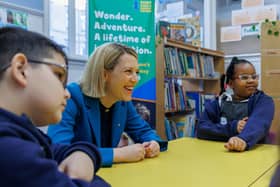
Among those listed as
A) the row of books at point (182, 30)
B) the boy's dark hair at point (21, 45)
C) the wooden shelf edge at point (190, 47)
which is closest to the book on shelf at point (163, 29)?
the row of books at point (182, 30)

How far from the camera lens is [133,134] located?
1.69 metres

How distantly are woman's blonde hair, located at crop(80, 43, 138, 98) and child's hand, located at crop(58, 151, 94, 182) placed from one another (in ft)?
1.88

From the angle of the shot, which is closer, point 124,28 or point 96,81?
point 96,81

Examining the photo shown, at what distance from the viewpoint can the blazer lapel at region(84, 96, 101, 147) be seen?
143 centimetres

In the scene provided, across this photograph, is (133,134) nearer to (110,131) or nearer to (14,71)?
(110,131)

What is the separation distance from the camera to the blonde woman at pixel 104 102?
1.37 m

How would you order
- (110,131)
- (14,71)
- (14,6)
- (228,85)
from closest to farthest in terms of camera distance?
(14,71), (110,131), (228,85), (14,6)

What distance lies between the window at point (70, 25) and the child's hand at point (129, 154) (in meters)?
1.95

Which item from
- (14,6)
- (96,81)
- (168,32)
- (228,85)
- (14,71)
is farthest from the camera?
(168,32)

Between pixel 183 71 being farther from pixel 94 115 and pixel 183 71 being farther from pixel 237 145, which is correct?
pixel 94 115

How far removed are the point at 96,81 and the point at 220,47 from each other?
3335 mm

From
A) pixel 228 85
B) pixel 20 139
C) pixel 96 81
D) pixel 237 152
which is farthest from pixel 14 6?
pixel 20 139

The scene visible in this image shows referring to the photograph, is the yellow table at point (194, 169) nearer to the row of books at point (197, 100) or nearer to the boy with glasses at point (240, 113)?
the boy with glasses at point (240, 113)

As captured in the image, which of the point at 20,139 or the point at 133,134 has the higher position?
the point at 20,139
